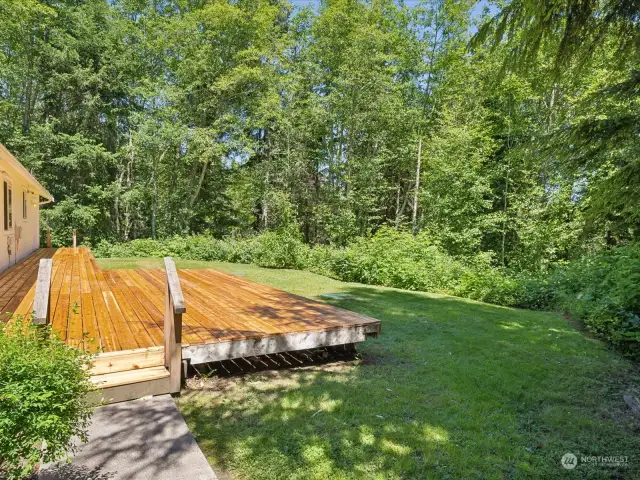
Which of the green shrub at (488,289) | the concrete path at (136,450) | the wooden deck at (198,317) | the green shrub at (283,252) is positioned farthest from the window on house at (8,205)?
the green shrub at (488,289)

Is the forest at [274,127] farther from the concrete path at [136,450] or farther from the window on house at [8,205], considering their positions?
the concrete path at [136,450]

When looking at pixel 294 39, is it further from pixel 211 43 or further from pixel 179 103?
pixel 179 103

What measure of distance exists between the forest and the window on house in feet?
21.5

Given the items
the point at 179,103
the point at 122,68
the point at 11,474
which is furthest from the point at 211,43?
the point at 11,474

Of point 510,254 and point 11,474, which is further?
point 510,254

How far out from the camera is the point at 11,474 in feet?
5.06

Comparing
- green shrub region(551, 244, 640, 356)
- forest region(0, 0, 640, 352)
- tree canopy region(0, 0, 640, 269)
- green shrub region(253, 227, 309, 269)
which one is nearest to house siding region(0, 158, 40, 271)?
forest region(0, 0, 640, 352)

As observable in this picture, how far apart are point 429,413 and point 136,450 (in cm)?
201

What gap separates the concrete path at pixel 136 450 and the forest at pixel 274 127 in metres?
9.42

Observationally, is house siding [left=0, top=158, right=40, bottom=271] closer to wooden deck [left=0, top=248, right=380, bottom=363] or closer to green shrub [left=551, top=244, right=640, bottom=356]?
wooden deck [left=0, top=248, right=380, bottom=363]

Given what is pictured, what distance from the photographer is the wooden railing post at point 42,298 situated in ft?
6.87

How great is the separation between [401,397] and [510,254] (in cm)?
1399

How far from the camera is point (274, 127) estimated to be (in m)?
18.2

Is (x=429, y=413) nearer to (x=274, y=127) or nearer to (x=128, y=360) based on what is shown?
(x=128, y=360)
